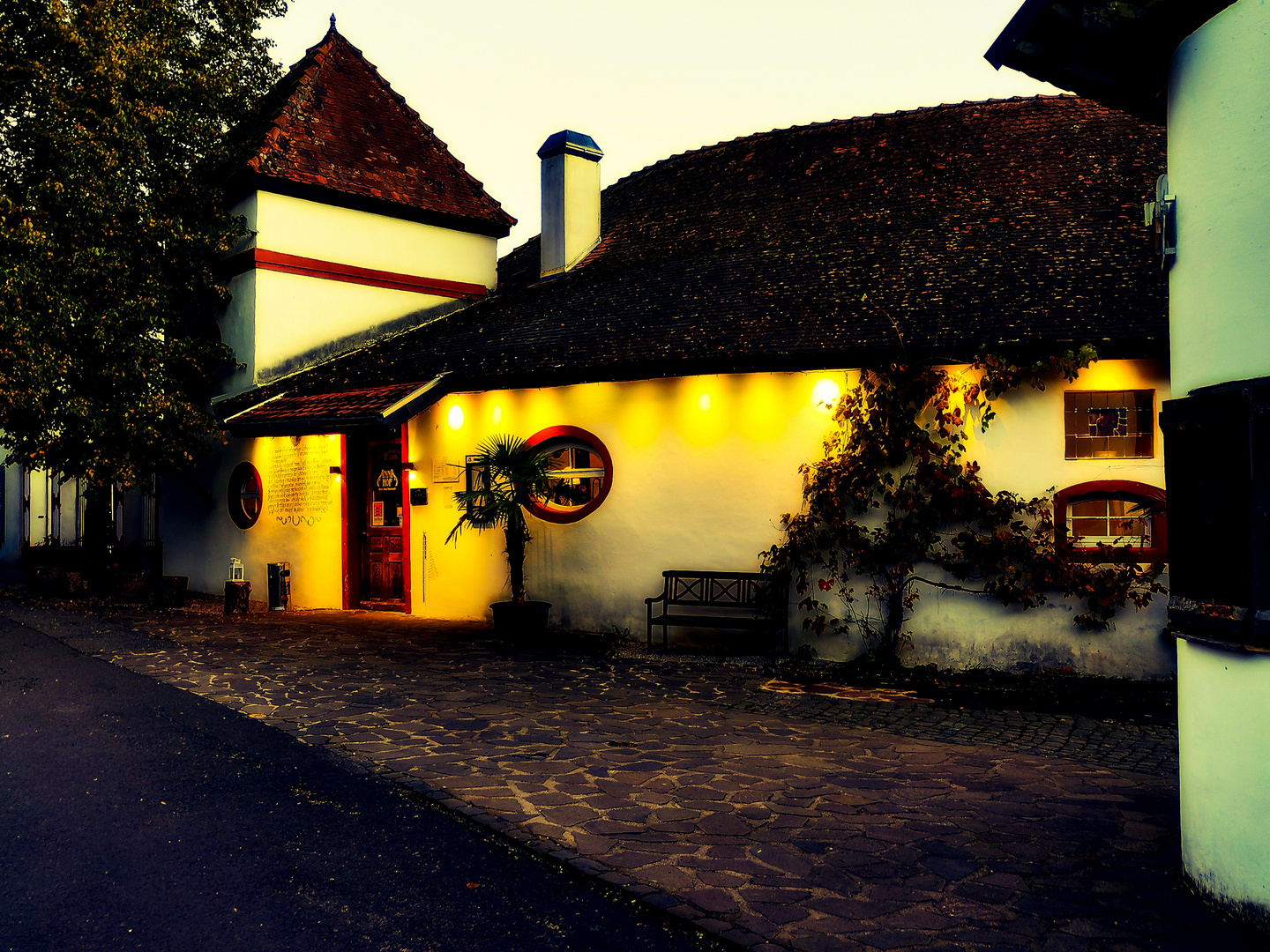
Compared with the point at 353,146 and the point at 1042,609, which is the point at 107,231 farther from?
the point at 1042,609

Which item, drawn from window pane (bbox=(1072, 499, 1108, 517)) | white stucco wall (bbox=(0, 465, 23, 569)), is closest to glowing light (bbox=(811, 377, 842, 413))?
window pane (bbox=(1072, 499, 1108, 517))

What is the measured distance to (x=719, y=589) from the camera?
419 inches

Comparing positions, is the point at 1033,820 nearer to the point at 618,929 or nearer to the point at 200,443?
the point at 618,929

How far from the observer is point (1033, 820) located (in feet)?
16.2

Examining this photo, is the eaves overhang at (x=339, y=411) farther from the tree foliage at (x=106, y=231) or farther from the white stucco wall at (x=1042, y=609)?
the white stucco wall at (x=1042, y=609)

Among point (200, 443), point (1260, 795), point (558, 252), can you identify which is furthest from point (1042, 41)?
point (200, 443)

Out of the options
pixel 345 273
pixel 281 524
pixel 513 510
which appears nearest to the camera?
pixel 513 510

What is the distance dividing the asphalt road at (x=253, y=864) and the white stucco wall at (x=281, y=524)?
309 inches

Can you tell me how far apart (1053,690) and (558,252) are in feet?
34.3

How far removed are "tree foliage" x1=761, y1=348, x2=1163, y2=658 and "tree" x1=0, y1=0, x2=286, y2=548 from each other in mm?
10503

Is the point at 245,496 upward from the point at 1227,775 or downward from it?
upward

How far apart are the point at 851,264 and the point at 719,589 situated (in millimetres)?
4467

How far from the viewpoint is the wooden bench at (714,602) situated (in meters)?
10.1

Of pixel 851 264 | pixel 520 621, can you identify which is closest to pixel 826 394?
pixel 851 264
